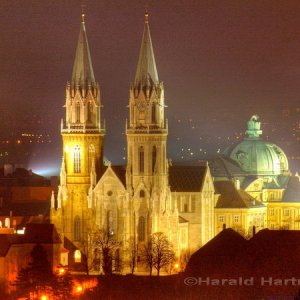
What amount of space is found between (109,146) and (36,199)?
933 cm

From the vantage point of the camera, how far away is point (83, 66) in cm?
16038

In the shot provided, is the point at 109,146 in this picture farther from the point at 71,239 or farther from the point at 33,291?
the point at 33,291

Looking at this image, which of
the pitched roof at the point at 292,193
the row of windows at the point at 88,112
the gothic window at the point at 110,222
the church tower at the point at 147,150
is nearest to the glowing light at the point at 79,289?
the church tower at the point at 147,150

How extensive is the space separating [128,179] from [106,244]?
5.78 m

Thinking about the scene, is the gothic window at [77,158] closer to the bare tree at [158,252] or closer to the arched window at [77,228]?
the arched window at [77,228]

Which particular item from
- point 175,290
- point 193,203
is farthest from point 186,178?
point 175,290

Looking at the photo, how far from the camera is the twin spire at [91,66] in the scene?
15662 centimetres

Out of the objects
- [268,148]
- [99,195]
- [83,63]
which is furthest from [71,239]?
[268,148]

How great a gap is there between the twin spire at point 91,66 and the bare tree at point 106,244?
1187cm

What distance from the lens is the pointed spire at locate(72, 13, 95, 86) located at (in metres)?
160

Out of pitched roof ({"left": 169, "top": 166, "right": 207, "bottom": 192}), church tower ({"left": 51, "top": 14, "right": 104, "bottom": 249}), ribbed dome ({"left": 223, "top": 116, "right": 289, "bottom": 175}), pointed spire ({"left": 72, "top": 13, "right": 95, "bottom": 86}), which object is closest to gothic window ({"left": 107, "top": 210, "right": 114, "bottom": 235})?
church tower ({"left": 51, "top": 14, "right": 104, "bottom": 249})

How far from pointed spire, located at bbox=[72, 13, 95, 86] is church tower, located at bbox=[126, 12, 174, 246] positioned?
4892 millimetres

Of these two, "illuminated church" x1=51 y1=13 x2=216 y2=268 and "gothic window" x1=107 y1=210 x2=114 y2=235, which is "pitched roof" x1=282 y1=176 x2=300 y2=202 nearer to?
"illuminated church" x1=51 y1=13 x2=216 y2=268

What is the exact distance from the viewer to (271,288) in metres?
123
